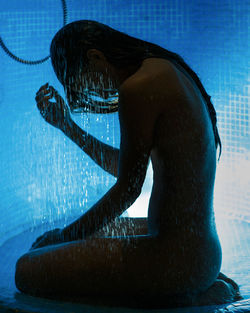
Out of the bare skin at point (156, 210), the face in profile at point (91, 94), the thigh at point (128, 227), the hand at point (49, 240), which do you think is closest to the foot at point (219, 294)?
the bare skin at point (156, 210)

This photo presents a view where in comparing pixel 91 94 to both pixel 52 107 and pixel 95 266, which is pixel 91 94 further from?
pixel 95 266

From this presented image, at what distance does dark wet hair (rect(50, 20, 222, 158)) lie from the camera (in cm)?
85

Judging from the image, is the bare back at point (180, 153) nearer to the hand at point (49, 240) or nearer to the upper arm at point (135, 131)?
the upper arm at point (135, 131)

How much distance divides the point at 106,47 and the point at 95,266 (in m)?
0.39

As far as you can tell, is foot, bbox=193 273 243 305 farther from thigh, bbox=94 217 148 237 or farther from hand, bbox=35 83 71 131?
hand, bbox=35 83 71 131

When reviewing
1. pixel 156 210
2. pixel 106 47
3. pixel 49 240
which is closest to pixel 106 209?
pixel 156 210

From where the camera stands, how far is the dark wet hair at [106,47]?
0.85 metres

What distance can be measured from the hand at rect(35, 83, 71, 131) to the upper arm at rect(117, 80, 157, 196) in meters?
0.35

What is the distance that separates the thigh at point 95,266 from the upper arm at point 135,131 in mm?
93

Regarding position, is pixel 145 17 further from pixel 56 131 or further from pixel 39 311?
pixel 39 311

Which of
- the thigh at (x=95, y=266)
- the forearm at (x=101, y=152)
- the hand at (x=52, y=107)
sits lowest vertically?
the thigh at (x=95, y=266)

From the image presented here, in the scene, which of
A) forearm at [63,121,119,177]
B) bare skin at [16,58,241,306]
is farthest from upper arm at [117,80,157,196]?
forearm at [63,121,119,177]

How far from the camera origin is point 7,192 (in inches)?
56.1

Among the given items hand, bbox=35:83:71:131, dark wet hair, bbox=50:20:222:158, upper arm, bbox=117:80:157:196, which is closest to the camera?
upper arm, bbox=117:80:157:196
